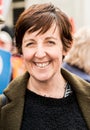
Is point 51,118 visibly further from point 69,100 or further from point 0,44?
point 0,44

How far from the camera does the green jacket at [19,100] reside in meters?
3.22

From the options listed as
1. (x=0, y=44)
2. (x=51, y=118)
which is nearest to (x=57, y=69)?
(x=51, y=118)

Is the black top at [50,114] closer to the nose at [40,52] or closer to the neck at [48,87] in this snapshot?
the neck at [48,87]

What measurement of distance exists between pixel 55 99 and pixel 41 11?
2.05ft

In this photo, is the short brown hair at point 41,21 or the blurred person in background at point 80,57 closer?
the short brown hair at point 41,21

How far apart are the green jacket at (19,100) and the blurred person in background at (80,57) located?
1303 millimetres

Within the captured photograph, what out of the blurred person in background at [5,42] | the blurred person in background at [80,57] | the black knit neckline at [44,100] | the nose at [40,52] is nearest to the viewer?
the nose at [40,52]

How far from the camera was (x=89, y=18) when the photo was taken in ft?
36.0

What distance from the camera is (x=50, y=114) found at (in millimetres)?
3332

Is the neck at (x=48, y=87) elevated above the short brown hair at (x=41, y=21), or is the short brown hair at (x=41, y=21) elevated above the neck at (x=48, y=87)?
the short brown hair at (x=41, y=21)

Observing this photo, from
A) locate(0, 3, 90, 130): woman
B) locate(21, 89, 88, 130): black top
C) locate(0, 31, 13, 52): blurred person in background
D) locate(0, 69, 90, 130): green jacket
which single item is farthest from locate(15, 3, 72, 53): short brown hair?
locate(0, 31, 13, 52): blurred person in background

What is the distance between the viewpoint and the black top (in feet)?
10.7

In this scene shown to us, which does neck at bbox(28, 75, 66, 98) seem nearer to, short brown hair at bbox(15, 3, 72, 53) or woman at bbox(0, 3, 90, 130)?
woman at bbox(0, 3, 90, 130)

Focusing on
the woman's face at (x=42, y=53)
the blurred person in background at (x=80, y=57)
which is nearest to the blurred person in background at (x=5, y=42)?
the blurred person in background at (x=80, y=57)
